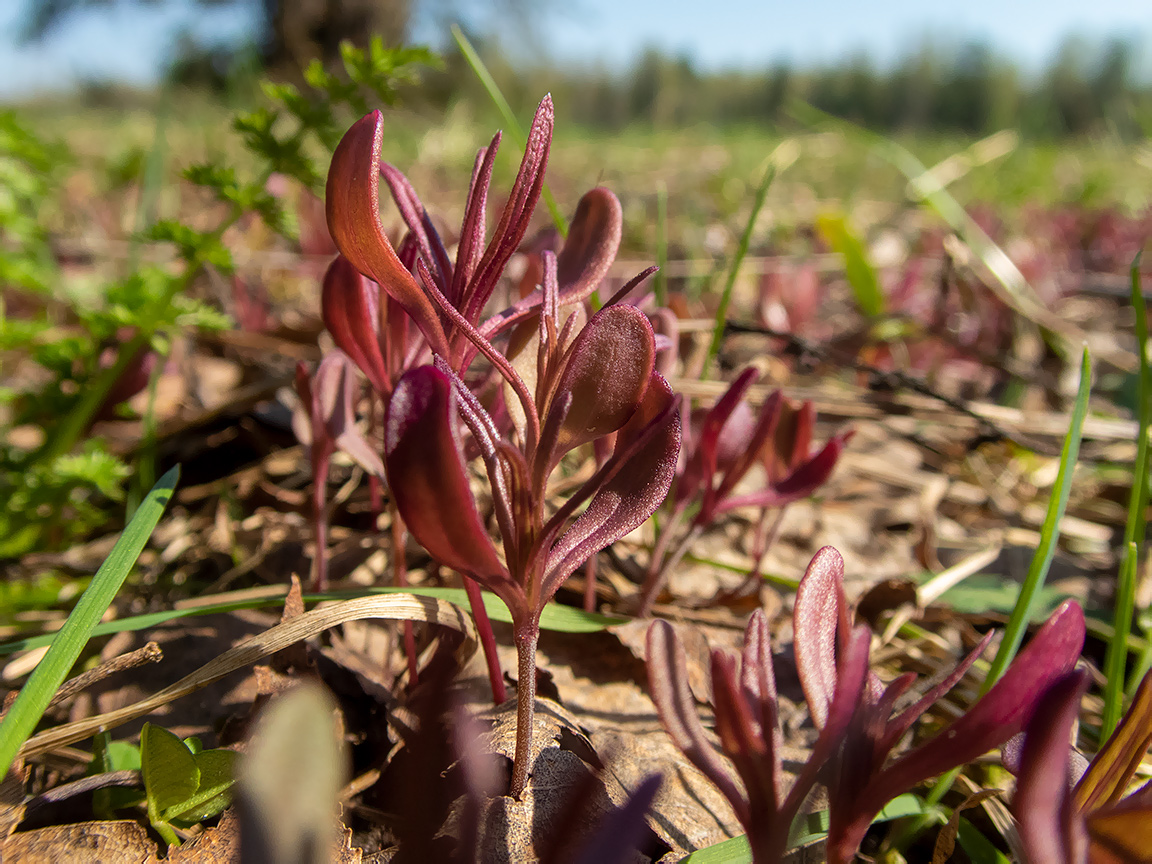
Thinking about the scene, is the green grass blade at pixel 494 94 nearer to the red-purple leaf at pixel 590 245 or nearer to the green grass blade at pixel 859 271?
the red-purple leaf at pixel 590 245

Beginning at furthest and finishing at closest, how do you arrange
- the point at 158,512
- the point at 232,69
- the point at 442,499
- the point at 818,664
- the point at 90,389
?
the point at 232,69, the point at 90,389, the point at 158,512, the point at 818,664, the point at 442,499

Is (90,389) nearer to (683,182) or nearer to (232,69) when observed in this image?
(232,69)

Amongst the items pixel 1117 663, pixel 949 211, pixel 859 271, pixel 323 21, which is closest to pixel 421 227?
pixel 1117 663

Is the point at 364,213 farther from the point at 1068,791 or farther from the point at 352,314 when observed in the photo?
the point at 1068,791

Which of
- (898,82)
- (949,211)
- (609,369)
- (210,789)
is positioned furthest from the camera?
(898,82)

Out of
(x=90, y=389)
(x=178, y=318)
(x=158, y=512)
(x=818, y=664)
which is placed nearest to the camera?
(x=818, y=664)

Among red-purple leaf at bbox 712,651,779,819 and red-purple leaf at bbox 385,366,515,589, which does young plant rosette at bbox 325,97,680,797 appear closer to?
red-purple leaf at bbox 385,366,515,589

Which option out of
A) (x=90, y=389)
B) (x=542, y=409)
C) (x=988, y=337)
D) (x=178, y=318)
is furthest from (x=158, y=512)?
(x=988, y=337)
